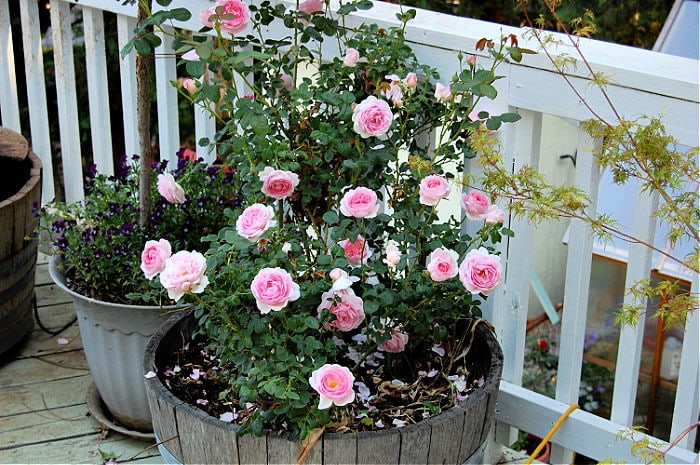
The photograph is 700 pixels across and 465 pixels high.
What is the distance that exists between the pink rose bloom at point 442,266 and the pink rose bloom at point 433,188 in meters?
0.10

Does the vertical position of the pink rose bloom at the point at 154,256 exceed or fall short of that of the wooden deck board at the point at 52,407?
it exceeds it

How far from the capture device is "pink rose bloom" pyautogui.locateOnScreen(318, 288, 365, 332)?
166cm

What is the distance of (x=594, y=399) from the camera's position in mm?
3828

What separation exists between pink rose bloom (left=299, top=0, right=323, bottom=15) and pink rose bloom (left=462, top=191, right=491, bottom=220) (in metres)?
0.50

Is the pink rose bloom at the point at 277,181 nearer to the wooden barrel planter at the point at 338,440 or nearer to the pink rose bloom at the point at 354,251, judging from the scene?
the pink rose bloom at the point at 354,251

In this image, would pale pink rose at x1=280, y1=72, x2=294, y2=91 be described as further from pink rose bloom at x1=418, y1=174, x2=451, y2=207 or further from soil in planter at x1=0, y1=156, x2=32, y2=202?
soil in planter at x1=0, y1=156, x2=32, y2=202

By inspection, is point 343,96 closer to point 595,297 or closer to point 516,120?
point 516,120

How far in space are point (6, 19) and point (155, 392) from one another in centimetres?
171

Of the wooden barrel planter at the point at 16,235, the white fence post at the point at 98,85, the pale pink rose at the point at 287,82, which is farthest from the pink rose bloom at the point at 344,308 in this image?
the white fence post at the point at 98,85

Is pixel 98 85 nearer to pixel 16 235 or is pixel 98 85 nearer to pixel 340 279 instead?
pixel 16 235

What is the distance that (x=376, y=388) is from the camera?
1858mm

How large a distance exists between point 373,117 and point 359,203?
0.16 metres

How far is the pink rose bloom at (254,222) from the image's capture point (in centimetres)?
159

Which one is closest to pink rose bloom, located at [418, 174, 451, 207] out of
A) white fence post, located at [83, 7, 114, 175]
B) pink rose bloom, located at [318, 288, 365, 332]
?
pink rose bloom, located at [318, 288, 365, 332]
